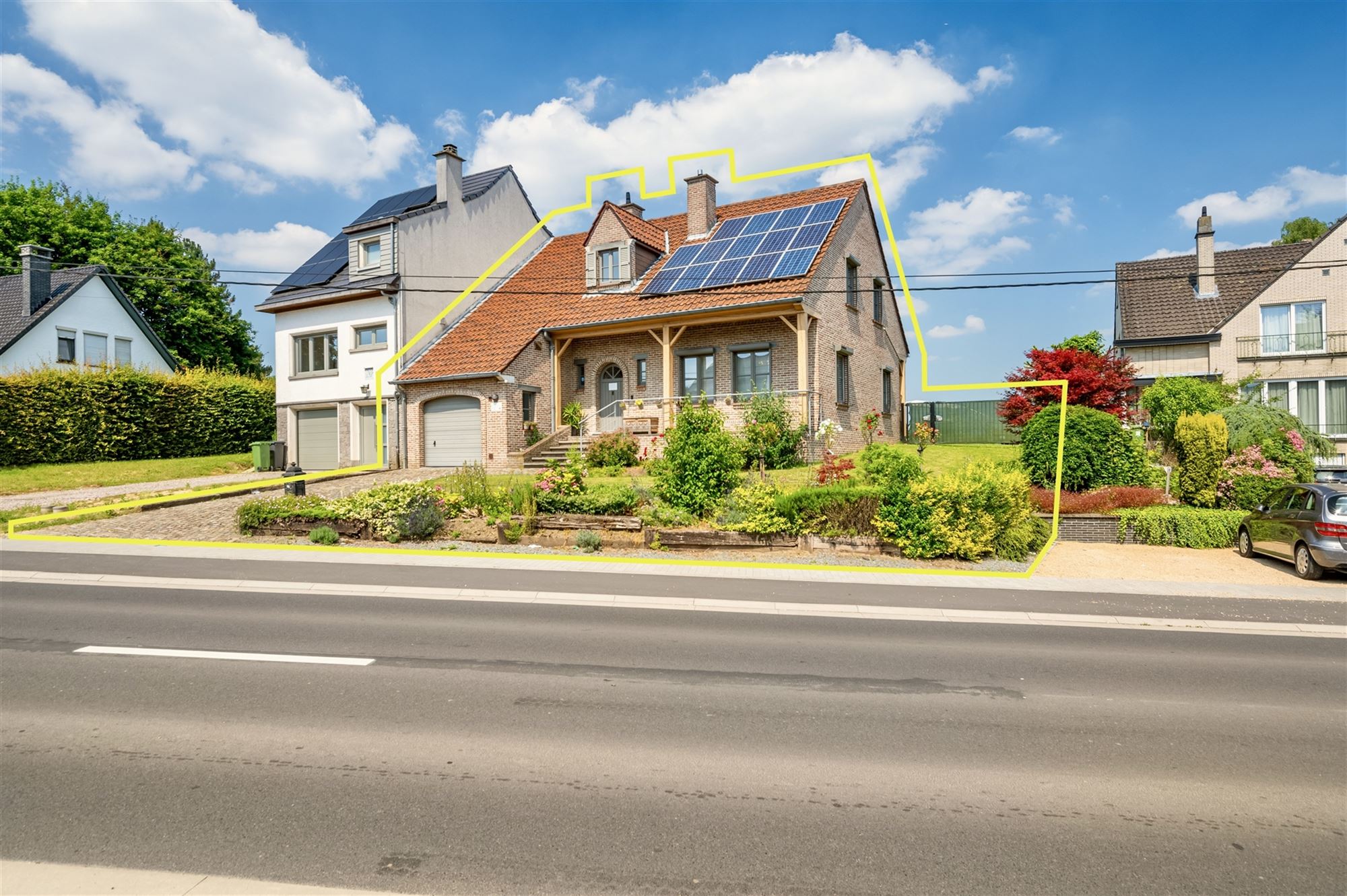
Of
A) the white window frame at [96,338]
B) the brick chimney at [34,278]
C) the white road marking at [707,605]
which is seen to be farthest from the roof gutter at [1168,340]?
the brick chimney at [34,278]

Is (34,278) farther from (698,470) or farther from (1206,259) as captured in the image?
(1206,259)

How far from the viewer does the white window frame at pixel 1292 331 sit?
28328 millimetres

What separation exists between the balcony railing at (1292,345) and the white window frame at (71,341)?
155 ft

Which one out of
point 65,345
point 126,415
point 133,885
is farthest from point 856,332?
point 65,345

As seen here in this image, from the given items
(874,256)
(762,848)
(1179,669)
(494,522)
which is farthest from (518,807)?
(874,256)

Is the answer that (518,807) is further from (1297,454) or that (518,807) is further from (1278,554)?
(1297,454)

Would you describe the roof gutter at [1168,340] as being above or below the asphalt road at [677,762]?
above

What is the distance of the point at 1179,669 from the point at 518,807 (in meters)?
6.45

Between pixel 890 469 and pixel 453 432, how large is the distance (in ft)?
52.8

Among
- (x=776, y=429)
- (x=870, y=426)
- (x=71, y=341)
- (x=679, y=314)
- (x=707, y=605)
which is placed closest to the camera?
(x=707, y=605)

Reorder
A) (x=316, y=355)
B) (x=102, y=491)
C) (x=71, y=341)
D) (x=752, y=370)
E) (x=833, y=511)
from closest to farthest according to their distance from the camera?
(x=833, y=511), (x=102, y=491), (x=752, y=370), (x=316, y=355), (x=71, y=341)

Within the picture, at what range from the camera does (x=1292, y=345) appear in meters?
28.6

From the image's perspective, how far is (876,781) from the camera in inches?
185

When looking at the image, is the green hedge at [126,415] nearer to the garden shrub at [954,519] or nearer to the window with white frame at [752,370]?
the window with white frame at [752,370]
